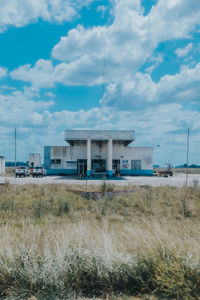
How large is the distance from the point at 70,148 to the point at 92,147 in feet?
12.2

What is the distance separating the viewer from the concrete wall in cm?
4241

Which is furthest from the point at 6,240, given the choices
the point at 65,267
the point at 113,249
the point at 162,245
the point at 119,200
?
the point at 119,200

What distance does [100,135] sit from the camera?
38.4m

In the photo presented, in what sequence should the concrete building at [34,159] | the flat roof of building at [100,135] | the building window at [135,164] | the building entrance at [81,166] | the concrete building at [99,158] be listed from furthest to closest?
the concrete building at [34,159] < the building window at [135,164] < the building entrance at [81,166] < the concrete building at [99,158] < the flat roof of building at [100,135]

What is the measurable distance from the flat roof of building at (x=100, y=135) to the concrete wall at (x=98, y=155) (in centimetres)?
416

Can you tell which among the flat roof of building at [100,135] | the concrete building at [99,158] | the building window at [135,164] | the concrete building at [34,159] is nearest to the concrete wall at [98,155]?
the concrete building at [99,158]

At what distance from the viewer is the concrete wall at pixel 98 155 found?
4241 cm

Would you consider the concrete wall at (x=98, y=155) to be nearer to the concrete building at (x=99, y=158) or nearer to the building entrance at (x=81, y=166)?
the concrete building at (x=99, y=158)

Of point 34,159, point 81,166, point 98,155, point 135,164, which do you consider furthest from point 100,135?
point 34,159

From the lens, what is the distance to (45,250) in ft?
13.2

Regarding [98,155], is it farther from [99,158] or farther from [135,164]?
[135,164]

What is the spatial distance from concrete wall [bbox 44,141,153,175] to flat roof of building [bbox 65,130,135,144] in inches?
164

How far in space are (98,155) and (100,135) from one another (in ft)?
15.9

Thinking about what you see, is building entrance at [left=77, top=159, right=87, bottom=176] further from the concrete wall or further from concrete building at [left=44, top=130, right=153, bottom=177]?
the concrete wall
